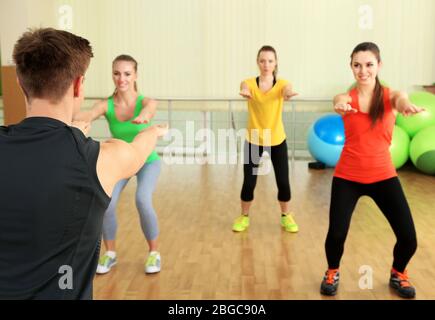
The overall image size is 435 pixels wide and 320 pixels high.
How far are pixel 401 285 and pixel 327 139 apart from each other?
11.7 feet

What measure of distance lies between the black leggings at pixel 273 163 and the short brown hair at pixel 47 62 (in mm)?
2542

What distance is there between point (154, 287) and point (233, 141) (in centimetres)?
485

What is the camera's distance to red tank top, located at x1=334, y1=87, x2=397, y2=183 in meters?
2.50

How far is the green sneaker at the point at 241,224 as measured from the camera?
3779 mm

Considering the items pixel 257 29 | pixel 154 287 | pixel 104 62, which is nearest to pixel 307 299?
pixel 154 287

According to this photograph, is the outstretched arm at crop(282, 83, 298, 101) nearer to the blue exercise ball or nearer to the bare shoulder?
the bare shoulder

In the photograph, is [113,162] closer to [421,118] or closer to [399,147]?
[399,147]

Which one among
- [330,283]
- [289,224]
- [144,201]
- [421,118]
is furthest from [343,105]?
[421,118]

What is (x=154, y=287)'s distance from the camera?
2.75 metres

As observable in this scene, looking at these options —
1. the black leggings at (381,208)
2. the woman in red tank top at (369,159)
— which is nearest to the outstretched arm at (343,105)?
the woman in red tank top at (369,159)

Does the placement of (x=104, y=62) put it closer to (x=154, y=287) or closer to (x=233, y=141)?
(x=233, y=141)

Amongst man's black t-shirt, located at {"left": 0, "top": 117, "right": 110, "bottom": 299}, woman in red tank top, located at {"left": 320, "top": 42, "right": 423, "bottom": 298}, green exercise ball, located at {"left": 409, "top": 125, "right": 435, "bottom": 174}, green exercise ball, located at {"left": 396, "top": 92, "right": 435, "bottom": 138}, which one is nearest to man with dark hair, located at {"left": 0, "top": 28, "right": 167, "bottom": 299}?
man's black t-shirt, located at {"left": 0, "top": 117, "right": 110, "bottom": 299}

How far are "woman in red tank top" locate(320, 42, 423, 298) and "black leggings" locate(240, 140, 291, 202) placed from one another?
1.00 m

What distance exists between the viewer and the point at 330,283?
266cm
